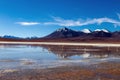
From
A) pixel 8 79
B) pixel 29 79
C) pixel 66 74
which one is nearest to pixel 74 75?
pixel 66 74

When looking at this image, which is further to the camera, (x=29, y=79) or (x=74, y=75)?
(x=74, y=75)

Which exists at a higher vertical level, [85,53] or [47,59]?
[85,53]

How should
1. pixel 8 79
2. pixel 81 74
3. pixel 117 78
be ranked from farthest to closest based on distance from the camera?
pixel 81 74
pixel 117 78
pixel 8 79

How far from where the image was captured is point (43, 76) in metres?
10.7

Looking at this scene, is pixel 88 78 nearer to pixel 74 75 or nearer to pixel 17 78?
pixel 74 75

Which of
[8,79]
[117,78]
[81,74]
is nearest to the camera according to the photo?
[8,79]

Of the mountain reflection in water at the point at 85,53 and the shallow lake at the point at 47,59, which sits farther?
the mountain reflection in water at the point at 85,53

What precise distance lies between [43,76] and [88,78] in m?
1.84

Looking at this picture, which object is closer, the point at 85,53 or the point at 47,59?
the point at 47,59

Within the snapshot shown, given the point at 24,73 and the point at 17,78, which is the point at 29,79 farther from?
the point at 24,73

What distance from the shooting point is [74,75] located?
36.5 ft

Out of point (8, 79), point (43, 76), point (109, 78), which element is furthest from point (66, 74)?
point (8, 79)

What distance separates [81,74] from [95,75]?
62 cm

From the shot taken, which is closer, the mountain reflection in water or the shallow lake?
the shallow lake
